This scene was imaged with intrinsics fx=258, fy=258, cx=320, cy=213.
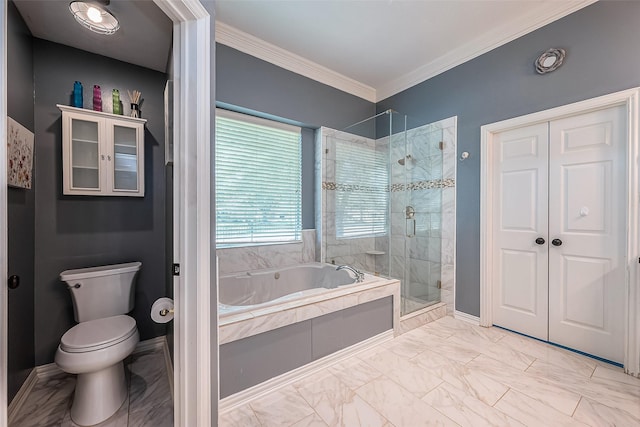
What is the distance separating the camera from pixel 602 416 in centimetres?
146

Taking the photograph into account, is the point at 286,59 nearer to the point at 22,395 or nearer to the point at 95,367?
the point at 95,367

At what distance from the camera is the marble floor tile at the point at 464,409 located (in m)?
1.42

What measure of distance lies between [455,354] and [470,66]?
2.80 m

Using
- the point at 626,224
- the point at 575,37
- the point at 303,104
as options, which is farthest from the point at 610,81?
the point at 303,104

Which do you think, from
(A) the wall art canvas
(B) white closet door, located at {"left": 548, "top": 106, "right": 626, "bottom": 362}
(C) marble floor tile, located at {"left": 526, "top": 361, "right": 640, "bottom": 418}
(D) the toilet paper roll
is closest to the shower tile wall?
(D) the toilet paper roll

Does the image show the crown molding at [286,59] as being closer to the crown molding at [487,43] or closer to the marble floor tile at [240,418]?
the crown molding at [487,43]

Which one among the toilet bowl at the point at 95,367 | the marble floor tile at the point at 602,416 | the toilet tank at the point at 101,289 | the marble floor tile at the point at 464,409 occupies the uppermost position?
the toilet tank at the point at 101,289

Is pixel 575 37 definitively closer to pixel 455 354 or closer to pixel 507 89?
pixel 507 89

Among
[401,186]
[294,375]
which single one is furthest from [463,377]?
[401,186]

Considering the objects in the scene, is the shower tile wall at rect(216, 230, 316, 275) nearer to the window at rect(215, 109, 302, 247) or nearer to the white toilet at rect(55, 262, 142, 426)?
the window at rect(215, 109, 302, 247)

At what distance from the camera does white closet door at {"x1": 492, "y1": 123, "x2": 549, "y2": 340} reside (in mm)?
2311

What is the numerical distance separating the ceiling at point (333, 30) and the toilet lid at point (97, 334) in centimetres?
199

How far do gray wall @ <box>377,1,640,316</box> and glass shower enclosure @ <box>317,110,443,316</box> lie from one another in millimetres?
265

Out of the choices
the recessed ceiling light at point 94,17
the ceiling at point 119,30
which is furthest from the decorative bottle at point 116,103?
the recessed ceiling light at point 94,17
